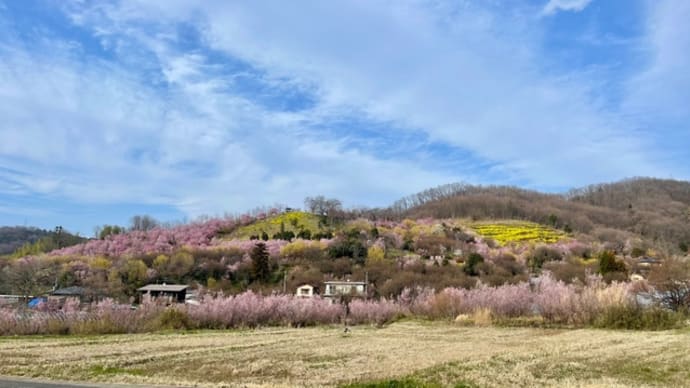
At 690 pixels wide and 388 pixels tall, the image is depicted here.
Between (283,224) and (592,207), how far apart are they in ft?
258

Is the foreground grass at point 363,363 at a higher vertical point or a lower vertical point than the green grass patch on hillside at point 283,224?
lower

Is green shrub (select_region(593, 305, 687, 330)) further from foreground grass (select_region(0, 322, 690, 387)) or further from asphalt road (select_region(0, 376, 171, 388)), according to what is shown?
asphalt road (select_region(0, 376, 171, 388))

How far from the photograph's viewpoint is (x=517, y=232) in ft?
350

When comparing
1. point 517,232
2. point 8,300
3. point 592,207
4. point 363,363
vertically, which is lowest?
point 363,363

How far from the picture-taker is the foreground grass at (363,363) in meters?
8.82

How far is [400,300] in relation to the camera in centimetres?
3341

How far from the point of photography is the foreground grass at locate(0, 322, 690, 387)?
8820mm

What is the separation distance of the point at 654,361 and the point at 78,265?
216ft

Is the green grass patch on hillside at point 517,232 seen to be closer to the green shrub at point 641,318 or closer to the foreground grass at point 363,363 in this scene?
the green shrub at point 641,318

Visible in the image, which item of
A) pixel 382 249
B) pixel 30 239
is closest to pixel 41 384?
pixel 382 249

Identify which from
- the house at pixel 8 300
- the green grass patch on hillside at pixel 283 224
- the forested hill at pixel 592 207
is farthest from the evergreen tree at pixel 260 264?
the forested hill at pixel 592 207

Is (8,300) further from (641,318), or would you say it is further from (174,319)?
(641,318)

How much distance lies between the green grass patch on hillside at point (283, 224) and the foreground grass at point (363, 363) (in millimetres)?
77174

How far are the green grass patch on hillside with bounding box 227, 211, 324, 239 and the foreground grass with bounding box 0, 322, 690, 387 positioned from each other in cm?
7717
